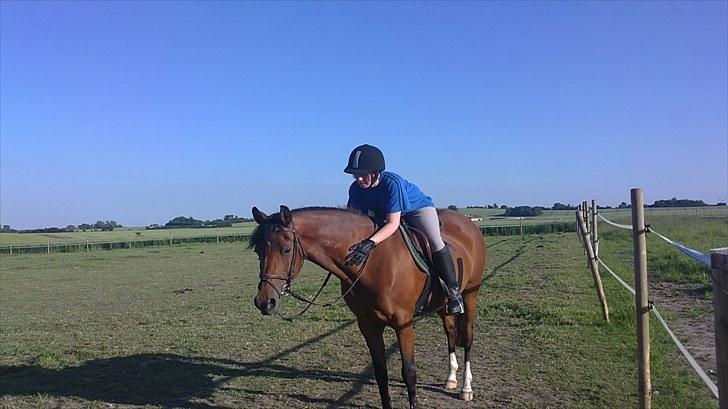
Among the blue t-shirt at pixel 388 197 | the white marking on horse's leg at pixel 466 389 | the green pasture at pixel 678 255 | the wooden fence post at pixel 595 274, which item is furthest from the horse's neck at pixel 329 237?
the wooden fence post at pixel 595 274

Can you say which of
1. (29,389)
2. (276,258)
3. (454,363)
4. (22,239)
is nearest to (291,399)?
(454,363)

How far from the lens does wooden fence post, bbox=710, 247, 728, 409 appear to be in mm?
2461

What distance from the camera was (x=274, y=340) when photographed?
8672 mm

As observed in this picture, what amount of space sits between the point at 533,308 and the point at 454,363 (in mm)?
4341

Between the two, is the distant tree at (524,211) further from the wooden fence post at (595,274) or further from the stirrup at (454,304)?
the stirrup at (454,304)

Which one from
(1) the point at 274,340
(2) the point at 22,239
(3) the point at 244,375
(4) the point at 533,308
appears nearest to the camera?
(3) the point at 244,375

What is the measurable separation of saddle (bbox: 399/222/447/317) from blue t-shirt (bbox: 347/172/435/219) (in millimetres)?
190

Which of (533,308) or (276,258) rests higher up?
(276,258)

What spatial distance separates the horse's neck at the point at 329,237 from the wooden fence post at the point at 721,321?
262 cm

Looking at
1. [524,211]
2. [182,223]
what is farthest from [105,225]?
[524,211]

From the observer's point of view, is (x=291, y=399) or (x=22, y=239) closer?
(x=291, y=399)

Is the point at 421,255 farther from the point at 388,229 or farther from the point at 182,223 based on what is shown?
the point at 182,223

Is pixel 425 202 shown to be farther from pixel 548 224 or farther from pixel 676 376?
pixel 548 224

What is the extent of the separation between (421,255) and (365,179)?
824 millimetres
